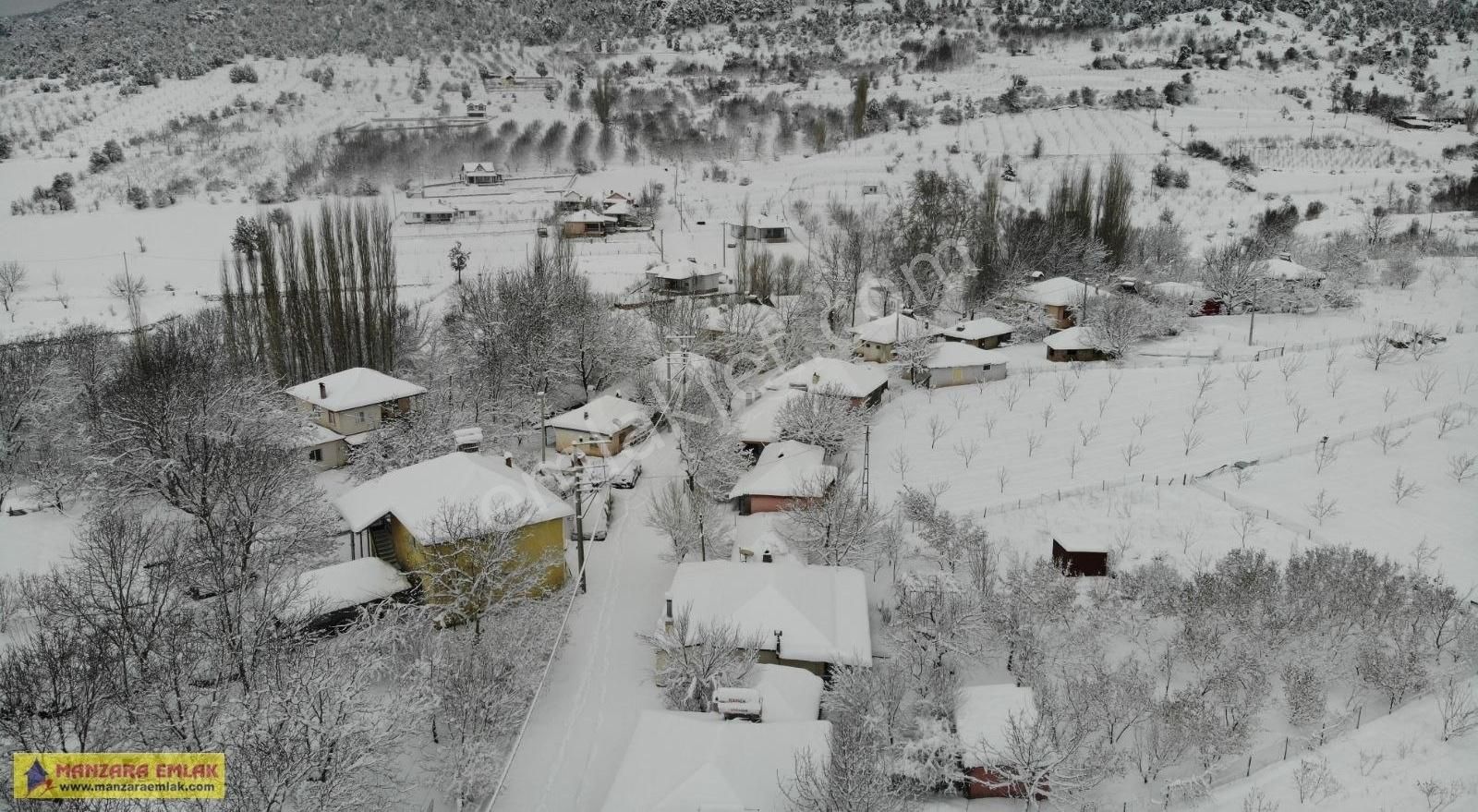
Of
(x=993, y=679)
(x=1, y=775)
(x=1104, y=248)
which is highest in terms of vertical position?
(x=1104, y=248)

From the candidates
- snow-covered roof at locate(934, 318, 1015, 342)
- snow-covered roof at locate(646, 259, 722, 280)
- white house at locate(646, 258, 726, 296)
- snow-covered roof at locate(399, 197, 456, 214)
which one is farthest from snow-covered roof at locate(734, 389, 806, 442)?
snow-covered roof at locate(399, 197, 456, 214)

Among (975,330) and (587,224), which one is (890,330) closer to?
(975,330)

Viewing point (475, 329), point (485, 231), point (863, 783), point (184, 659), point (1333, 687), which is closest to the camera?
point (863, 783)

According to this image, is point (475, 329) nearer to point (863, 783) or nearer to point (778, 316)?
point (778, 316)

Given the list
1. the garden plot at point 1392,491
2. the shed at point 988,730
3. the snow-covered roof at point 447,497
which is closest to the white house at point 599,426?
the snow-covered roof at point 447,497

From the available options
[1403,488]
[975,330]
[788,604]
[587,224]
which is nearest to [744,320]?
[975,330]

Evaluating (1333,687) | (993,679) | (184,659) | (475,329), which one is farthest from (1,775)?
(475,329)
